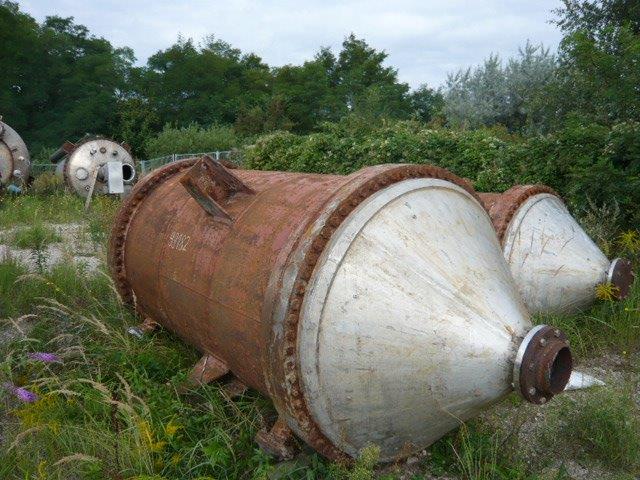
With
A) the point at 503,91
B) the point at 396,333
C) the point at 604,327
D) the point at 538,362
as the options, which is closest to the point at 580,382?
the point at 604,327

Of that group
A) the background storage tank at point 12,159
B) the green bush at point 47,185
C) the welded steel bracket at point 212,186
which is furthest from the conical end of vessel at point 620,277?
the background storage tank at point 12,159

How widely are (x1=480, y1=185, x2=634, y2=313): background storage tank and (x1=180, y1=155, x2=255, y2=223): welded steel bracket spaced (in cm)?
204

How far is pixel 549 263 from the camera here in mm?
4031

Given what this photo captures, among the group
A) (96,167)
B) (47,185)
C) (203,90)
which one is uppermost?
(203,90)

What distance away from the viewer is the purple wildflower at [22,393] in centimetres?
308

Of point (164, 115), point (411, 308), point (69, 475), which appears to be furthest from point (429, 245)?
point (164, 115)

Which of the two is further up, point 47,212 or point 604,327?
point 47,212

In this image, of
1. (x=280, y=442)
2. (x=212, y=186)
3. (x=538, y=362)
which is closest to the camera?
(x=538, y=362)

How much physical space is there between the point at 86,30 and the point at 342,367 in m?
40.6

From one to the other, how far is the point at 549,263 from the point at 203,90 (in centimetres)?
3776

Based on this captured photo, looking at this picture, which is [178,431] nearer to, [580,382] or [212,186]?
[212,186]

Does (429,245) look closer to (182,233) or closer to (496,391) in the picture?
(496,391)

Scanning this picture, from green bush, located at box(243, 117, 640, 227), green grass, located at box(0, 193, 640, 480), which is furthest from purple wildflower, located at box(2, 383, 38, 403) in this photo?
green bush, located at box(243, 117, 640, 227)

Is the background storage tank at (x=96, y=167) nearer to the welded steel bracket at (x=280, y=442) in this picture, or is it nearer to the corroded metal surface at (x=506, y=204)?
the corroded metal surface at (x=506, y=204)
